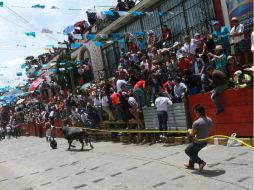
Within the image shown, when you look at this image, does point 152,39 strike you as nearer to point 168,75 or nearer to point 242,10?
point 168,75

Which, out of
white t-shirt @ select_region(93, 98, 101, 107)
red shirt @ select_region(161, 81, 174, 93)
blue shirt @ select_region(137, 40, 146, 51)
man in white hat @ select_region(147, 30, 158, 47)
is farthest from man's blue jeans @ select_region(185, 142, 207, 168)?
blue shirt @ select_region(137, 40, 146, 51)

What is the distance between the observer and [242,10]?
15.2m

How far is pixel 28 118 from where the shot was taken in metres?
40.9

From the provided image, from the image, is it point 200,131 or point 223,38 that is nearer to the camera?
point 200,131

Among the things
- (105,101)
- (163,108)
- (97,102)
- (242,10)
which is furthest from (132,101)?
(242,10)

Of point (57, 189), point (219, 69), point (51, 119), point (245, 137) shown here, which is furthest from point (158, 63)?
point (51, 119)

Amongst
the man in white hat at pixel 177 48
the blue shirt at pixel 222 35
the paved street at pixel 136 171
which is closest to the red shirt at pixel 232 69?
the blue shirt at pixel 222 35

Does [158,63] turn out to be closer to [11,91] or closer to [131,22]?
[131,22]

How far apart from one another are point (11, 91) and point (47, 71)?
11.6 metres

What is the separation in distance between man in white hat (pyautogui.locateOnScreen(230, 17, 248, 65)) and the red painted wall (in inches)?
66.6

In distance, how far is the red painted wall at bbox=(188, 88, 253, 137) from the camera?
39.7ft

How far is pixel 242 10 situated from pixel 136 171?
7.02 m

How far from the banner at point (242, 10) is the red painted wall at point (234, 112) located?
3.05 meters

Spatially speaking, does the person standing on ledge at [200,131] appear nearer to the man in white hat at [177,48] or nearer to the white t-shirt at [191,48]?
the white t-shirt at [191,48]
